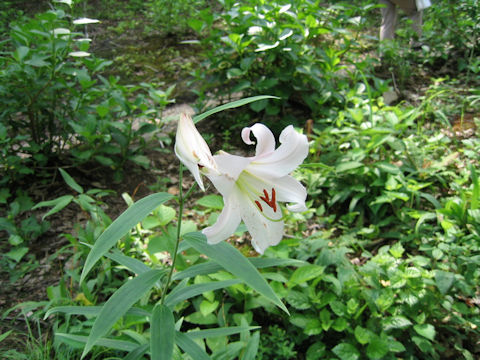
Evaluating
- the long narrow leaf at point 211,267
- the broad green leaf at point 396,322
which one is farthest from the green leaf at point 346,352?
the long narrow leaf at point 211,267

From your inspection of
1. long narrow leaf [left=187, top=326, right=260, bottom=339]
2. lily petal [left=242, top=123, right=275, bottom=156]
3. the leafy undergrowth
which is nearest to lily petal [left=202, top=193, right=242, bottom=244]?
lily petal [left=242, top=123, right=275, bottom=156]

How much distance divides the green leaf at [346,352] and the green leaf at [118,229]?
1064mm

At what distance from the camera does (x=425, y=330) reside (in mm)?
1472

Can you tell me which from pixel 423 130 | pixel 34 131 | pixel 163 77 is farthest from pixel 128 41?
pixel 423 130

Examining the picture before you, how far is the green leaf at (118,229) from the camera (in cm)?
69

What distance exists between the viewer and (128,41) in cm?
450

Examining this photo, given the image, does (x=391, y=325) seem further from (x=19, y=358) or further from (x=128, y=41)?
(x=128, y=41)

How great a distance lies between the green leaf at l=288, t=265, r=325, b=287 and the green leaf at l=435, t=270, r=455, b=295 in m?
0.48

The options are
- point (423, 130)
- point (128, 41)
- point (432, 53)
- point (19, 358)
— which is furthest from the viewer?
point (128, 41)

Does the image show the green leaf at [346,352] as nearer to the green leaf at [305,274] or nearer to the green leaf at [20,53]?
the green leaf at [305,274]

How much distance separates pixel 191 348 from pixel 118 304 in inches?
11.2

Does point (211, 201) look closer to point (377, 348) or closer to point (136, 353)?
point (136, 353)

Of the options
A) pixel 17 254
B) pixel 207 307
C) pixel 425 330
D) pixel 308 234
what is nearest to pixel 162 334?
pixel 207 307

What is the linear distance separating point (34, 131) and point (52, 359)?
1462 mm
